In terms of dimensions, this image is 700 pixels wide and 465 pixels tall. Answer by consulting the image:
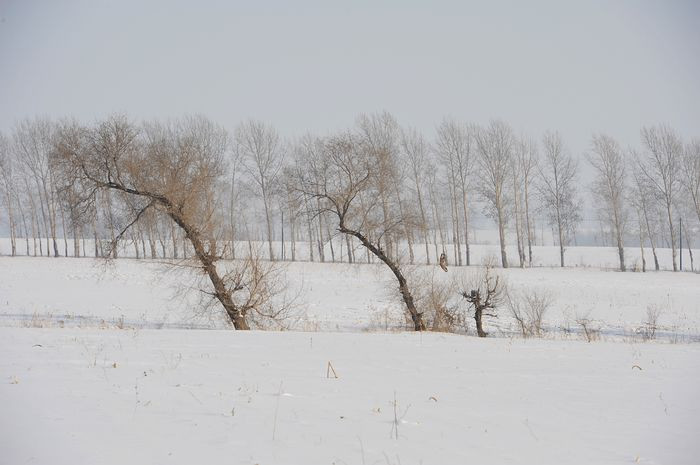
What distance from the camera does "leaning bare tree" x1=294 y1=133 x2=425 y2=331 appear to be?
19.4 m

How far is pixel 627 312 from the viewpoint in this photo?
24.5 meters

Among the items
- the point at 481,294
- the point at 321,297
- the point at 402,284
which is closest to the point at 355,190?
the point at 402,284

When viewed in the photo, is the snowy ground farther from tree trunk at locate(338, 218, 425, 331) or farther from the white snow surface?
the white snow surface

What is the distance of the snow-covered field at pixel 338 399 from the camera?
5.10 metres

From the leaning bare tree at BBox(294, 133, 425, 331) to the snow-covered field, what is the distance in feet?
17.8

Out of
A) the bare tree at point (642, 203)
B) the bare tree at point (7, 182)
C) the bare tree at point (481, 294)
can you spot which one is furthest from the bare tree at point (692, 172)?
the bare tree at point (7, 182)

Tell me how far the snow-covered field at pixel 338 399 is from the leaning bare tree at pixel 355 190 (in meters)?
5.42

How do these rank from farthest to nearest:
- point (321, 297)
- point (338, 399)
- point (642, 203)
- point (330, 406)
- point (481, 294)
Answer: point (642, 203), point (321, 297), point (481, 294), point (338, 399), point (330, 406)

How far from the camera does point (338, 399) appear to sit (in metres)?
6.87

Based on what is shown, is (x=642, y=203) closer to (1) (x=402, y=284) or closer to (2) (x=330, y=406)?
(1) (x=402, y=284)

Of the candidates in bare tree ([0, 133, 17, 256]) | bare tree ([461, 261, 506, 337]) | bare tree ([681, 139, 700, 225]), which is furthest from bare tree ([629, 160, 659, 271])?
bare tree ([0, 133, 17, 256])

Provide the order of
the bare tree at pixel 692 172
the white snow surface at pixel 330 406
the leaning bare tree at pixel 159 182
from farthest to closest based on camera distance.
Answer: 1. the bare tree at pixel 692 172
2. the leaning bare tree at pixel 159 182
3. the white snow surface at pixel 330 406

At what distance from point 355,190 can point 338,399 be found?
13040mm

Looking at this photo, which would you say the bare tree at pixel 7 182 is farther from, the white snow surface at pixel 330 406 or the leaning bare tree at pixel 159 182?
the white snow surface at pixel 330 406
